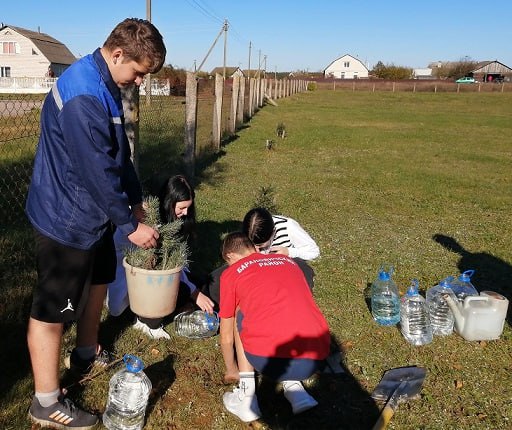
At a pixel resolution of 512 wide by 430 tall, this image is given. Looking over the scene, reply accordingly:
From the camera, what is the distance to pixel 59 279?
247cm

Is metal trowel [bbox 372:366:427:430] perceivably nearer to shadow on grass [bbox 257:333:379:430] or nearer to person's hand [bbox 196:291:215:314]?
shadow on grass [bbox 257:333:379:430]

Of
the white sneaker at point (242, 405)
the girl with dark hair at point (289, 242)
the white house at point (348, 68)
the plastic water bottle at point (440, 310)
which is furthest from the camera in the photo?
the white house at point (348, 68)

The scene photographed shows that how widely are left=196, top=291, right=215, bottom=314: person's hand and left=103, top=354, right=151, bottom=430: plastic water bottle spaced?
0.89 m

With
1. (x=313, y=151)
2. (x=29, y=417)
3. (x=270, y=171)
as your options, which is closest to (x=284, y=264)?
(x=29, y=417)

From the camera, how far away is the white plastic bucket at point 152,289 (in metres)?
2.98

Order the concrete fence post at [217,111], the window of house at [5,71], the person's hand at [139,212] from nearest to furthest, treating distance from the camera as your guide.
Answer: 1. the person's hand at [139,212]
2. the concrete fence post at [217,111]
3. the window of house at [5,71]

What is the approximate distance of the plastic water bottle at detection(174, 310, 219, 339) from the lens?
12.5 feet

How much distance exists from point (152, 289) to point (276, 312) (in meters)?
0.77

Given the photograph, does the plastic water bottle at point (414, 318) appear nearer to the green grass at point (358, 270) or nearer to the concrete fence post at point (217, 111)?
the green grass at point (358, 270)

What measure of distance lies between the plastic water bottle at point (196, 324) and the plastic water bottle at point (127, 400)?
3.05ft

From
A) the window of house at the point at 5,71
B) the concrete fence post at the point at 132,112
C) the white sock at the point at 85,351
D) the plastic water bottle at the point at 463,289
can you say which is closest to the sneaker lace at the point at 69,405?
the white sock at the point at 85,351

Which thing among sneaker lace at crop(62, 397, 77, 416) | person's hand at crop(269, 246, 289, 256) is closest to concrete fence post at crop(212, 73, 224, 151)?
person's hand at crop(269, 246, 289, 256)

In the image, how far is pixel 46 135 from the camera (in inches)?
91.8

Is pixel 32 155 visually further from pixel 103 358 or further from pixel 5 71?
pixel 5 71
